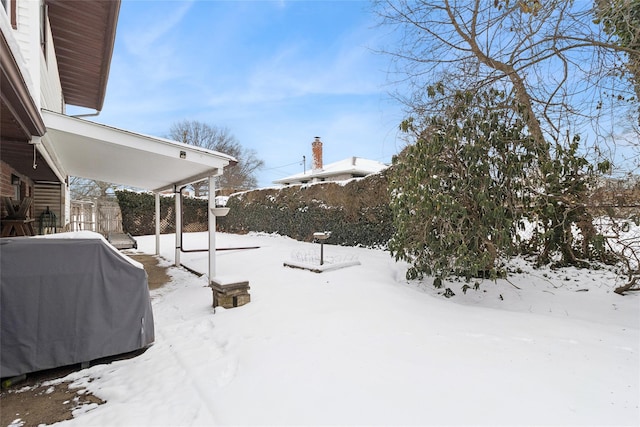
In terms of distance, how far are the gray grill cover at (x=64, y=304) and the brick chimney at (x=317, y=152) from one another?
17664 millimetres

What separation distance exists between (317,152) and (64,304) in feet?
61.9

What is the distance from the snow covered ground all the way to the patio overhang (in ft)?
7.75

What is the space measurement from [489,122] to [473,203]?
132 cm

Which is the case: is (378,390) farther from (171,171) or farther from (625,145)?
(171,171)

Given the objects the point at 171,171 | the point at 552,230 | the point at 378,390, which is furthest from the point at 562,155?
the point at 171,171

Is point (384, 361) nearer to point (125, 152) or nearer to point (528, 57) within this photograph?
point (528, 57)

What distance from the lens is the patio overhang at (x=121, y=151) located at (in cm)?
448

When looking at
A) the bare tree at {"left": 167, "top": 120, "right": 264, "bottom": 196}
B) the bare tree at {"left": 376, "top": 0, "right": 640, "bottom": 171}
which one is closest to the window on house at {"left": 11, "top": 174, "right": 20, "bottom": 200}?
the bare tree at {"left": 376, "top": 0, "right": 640, "bottom": 171}

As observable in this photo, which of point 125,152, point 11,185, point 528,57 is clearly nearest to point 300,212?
point 125,152

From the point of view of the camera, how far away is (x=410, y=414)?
2254 millimetres

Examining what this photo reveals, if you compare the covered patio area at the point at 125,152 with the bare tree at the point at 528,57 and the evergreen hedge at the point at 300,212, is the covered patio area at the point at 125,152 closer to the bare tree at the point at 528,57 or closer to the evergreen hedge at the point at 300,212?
the bare tree at the point at 528,57

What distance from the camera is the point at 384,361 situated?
2982 millimetres

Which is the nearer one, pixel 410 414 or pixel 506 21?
pixel 410 414

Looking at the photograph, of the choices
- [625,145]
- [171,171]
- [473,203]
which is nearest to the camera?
[625,145]
